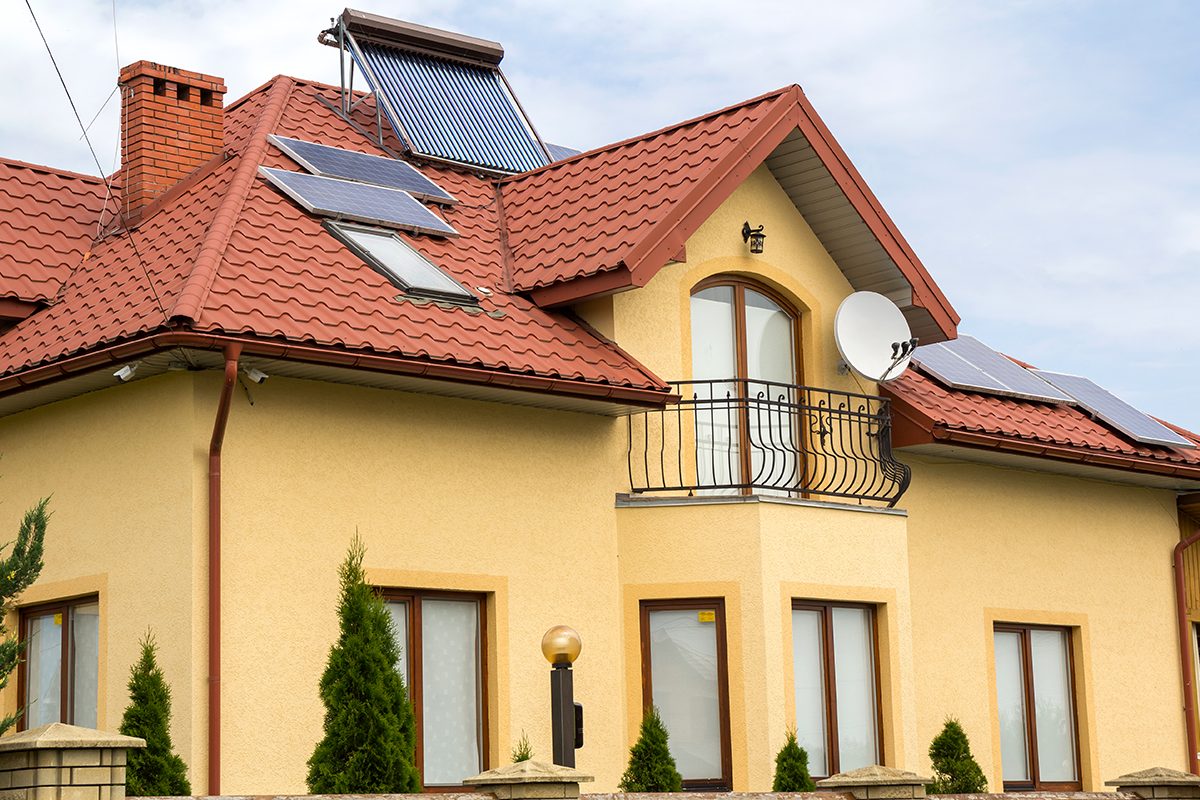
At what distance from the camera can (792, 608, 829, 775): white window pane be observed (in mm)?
15758

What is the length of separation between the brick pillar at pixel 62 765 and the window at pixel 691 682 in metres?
7.12

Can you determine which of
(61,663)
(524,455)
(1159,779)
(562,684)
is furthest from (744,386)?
(61,663)

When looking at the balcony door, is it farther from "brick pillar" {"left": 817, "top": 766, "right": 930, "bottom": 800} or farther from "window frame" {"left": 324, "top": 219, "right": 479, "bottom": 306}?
"brick pillar" {"left": 817, "top": 766, "right": 930, "bottom": 800}

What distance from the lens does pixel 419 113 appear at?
18906 millimetres

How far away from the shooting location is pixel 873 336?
1700 centimetres

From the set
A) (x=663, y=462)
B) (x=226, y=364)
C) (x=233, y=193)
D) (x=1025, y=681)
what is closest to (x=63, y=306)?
(x=233, y=193)

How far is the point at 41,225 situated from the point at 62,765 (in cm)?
892

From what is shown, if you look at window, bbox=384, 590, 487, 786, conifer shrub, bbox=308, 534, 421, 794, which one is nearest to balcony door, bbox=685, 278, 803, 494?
window, bbox=384, 590, 487, 786

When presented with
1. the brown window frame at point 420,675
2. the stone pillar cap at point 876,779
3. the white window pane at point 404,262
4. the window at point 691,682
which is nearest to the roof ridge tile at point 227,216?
the white window pane at point 404,262

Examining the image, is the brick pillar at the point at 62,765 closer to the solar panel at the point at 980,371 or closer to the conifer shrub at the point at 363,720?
the conifer shrub at the point at 363,720

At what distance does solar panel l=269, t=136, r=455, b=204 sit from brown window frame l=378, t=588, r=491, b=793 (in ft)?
14.1

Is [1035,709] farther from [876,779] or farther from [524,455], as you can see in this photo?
[524,455]

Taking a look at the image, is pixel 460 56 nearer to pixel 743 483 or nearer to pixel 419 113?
pixel 419 113

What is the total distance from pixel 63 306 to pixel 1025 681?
10.3 m
